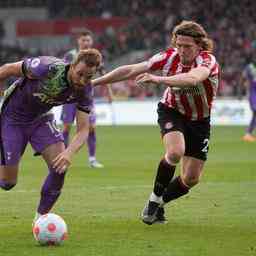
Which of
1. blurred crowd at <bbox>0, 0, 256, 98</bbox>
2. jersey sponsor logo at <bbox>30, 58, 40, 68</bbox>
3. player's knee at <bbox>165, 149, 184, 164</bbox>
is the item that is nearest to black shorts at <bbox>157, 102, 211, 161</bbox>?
player's knee at <bbox>165, 149, 184, 164</bbox>

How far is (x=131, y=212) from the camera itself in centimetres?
1104

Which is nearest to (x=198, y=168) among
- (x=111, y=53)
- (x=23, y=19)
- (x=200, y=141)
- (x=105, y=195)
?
(x=200, y=141)

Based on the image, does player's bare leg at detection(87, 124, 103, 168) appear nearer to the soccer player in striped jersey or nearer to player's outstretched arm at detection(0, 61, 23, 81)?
the soccer player in striped jersey

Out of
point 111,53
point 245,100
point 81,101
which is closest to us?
point 81,101

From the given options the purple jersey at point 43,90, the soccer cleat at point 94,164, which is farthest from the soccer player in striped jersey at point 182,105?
the soccer cleat at point 94,164

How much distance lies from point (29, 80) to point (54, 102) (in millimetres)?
337

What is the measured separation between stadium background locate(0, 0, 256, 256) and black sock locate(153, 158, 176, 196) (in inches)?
15.8

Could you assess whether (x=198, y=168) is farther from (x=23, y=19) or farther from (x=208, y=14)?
(x=23, y=19)

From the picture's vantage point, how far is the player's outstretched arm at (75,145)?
8.51 m

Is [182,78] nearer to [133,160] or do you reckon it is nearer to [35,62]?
[35,62]

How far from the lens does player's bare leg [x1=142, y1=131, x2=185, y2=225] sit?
9773mm

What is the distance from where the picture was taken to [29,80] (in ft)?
29.7

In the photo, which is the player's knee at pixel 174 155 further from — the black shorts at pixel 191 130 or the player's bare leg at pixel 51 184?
the player's bare leg at pixel 51 184

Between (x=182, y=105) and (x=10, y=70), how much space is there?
211 cm
